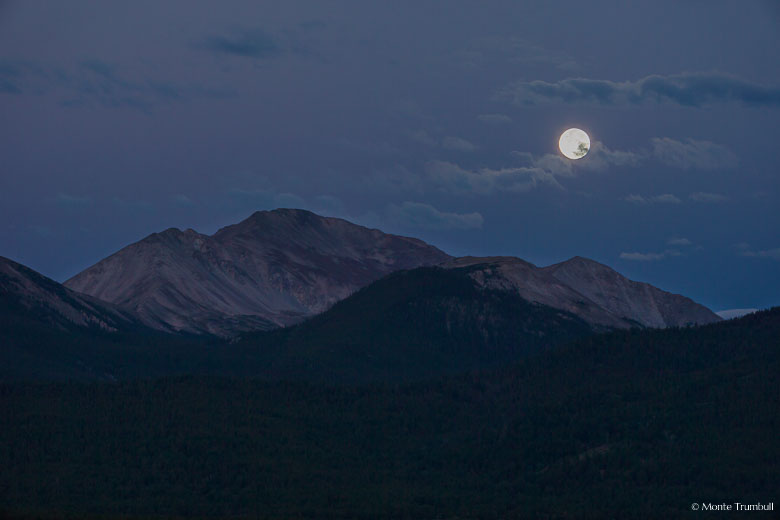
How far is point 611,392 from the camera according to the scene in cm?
18162

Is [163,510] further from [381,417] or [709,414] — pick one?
[709,414]

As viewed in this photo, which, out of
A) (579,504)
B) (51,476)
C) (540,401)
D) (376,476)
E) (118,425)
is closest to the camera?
(579,504)

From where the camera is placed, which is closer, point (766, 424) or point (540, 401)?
point (766, 424)

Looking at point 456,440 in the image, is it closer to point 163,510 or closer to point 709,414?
point 709,414

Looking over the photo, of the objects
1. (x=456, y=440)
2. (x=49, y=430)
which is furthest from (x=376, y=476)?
(x=49, y=430)

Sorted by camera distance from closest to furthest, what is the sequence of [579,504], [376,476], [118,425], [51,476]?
1. [579,504]
2. [51,476]
3. [376,476]
4. [118,425]

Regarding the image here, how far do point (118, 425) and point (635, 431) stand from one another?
73497 millimetres

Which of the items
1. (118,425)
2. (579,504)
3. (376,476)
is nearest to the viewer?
(579,504)

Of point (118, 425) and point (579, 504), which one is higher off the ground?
point (118, 425)

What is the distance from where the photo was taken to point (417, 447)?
7101 inches

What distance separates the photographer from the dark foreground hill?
144 m

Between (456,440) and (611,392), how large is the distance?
24369 mm

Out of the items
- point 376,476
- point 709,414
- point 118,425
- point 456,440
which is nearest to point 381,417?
point 456,440

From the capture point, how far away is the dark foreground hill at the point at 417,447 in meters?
144
